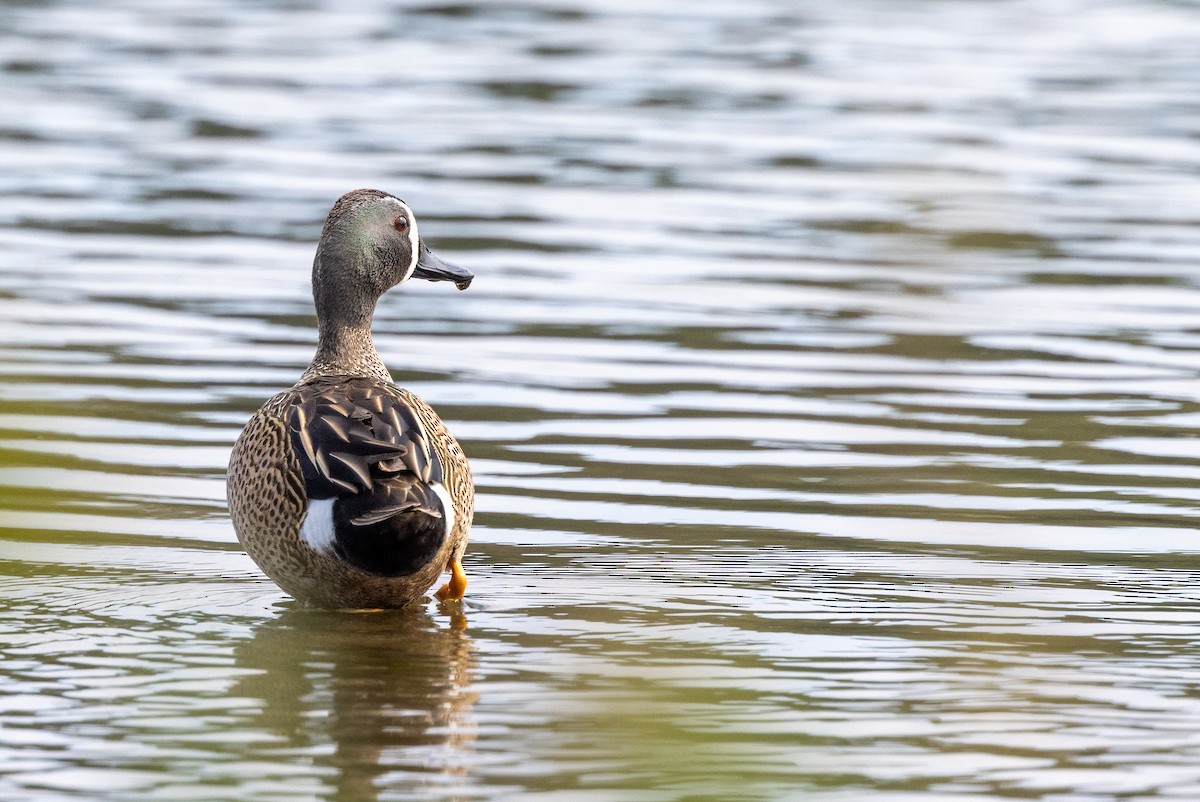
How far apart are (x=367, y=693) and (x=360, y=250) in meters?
2.24

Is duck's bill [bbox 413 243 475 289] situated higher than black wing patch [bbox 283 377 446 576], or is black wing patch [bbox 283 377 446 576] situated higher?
duck's bill [bbox 413 243 475 289]

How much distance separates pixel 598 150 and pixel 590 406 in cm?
678

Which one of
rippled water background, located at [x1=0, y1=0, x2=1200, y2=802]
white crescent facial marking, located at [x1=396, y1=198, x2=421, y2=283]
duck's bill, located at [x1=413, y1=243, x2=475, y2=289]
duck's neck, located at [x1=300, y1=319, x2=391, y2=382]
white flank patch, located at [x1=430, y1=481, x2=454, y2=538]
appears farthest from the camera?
duck's bill, located at [x1=413, y1=243, x2=475, y2=289]

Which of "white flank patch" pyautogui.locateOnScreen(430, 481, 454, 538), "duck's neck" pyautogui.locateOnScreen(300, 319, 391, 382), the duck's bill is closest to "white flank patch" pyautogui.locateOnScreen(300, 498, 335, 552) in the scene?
"white flank patch" pyautogui.locateOnScreen(430, 481, 454, 538)

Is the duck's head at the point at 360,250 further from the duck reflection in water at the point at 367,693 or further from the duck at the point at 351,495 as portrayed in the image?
the duck reflection in water at the point at 367,693

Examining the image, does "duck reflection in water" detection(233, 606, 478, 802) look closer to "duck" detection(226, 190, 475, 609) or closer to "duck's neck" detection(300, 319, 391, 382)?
"duck" detection(226, 190, 475, 609)

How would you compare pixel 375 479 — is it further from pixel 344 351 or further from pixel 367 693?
pixel 344 351

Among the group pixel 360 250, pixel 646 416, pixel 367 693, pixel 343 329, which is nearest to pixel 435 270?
pixel 360 250

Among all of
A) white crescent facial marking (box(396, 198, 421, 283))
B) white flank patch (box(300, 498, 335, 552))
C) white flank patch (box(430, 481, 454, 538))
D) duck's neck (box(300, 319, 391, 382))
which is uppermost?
white crescent facial marking (box(396, 198, 421, 283))

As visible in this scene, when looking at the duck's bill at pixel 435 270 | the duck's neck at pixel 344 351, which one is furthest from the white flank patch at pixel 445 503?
the duck's bill at pixel 435 270

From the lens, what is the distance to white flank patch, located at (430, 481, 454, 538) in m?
5.89

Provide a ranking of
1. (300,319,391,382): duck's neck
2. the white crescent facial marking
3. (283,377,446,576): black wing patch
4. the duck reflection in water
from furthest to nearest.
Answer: the white crescent facial marking → (300,319,391,382): duck's neck → (283,377,446,576): black wing patch → the duck reflection in water

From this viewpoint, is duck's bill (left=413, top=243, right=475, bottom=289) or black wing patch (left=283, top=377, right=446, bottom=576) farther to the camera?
duck's bill (left=413, top=243, right=475, bottom=289)

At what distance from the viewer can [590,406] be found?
31.2ft
